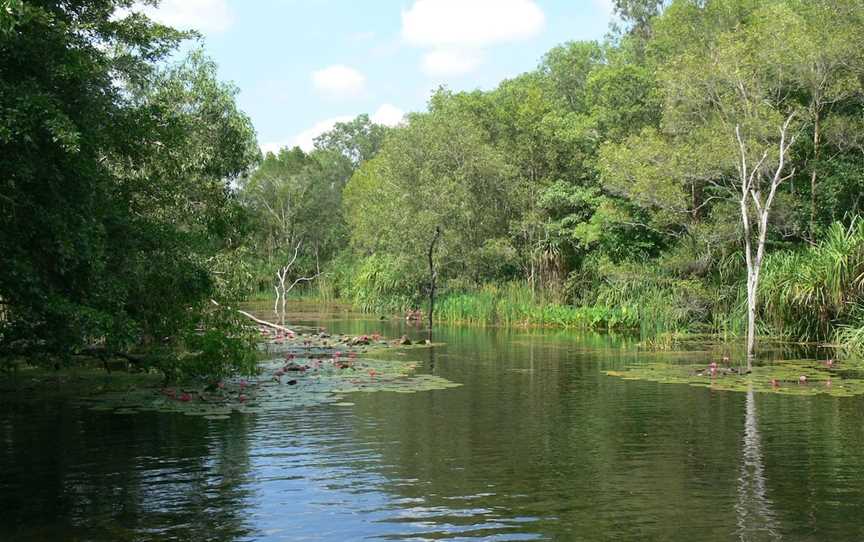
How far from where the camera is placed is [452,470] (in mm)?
10336

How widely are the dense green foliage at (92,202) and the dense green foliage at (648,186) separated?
17.2 m

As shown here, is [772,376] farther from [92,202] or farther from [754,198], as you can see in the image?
[92,202]

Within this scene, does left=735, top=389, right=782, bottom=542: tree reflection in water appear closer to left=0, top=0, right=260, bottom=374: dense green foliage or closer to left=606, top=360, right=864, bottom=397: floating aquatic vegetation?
left=606, top=360, right=864, bottom=397: floating aquatic vegetation

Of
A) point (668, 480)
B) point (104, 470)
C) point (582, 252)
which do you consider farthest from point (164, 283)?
point (582, 252)

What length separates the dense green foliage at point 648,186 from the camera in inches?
1038

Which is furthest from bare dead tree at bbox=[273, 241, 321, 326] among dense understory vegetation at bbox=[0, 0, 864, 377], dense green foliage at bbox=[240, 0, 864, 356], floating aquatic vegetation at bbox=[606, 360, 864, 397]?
floating aquatic vegetation at bbox=[606, 360, 864, 397]

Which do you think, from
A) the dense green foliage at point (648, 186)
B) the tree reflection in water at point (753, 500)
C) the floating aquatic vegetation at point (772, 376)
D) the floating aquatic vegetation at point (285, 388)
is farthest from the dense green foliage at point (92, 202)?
the dense green foliage at point (648, 186)

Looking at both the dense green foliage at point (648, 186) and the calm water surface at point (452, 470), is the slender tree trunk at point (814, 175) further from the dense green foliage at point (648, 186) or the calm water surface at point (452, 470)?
the calm water surface at point (452, 470)

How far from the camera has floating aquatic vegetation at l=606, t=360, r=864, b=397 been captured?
55.1 feet

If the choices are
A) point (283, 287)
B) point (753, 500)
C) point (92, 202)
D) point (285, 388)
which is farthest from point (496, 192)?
point (753, 500)

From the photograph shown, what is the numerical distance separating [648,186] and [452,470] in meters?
21.0

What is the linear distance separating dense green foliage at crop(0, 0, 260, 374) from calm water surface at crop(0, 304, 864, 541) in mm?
1673

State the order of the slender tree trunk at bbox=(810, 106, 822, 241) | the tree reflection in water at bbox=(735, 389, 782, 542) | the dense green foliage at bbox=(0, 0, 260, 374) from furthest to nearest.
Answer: the slender tree trunk at bbox=(810, 106, 822, 241) < the dense green foliage at bbox=(0, 0, 260, 374) < the tree reflection in water at bbox=(735, 389, 782, 542)

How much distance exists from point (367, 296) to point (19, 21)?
39.0 m
